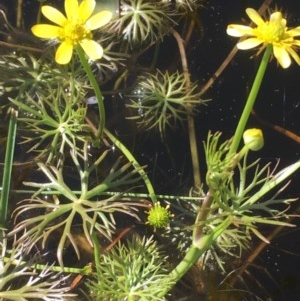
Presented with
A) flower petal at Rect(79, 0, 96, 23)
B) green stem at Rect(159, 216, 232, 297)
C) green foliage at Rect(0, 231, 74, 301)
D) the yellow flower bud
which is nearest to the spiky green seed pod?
green stem at Rect(159, 216, 232, 297)

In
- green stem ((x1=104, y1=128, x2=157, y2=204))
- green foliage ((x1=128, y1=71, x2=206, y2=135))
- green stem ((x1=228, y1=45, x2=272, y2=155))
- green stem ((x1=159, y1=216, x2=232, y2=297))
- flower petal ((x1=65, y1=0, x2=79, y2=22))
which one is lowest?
green stem ((x1=159, y1=216, x2=232, y2=297))

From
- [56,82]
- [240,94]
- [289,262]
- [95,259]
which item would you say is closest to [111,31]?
[56,82]

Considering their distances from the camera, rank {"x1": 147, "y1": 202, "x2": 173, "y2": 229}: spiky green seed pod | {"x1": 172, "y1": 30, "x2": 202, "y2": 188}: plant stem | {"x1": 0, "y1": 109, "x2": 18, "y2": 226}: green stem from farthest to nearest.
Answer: {"x1": 172, "y1": 30, "x2": 202, "y2": 188}: plant stem < {"x1": 147, "y1": 202, "x2": 173, "y2": 229}: spiky green seed pod < {"x1": 0, "y1": 109, "x2": 18, "y2": 226}: green stem

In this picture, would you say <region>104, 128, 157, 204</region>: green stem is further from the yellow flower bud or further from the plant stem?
the yellow flower bud

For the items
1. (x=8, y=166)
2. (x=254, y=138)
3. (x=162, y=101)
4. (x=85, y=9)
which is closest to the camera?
(x=254, y=138)

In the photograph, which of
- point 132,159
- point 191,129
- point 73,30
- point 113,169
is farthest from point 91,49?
point 191,129

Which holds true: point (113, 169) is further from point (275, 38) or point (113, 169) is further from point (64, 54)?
point (275, 38)
